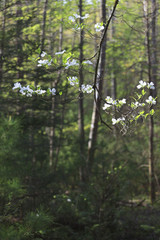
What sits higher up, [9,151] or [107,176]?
[9,151]

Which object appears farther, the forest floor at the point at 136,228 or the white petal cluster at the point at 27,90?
the forest floor at the point at 136,228

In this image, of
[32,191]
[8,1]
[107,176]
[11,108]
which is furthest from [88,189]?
[8,1]

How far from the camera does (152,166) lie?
21.3ft

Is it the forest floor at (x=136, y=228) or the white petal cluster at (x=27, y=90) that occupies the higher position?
the white petal cluster at (x=27, y=90)

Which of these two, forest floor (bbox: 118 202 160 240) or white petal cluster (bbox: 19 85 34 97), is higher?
white petal cluster (bbox: 19 85 34 97)

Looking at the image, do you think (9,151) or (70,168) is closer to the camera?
(9,151)

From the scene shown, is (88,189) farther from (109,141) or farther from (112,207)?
(109,141)

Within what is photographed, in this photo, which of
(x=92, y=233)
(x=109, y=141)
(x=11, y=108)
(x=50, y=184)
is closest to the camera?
(x=92, y=233)

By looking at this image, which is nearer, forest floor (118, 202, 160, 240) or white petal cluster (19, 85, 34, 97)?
white petal cluster (19, 85, 34, 97)

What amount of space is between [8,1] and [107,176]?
3.92 meters

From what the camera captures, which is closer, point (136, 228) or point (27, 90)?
point (27, 90)

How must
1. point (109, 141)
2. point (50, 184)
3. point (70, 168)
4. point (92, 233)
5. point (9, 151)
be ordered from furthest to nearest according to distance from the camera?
1. point (109, 141)
2. point (70, 168)
3. point (50, 184)
4. point (92, 233)
5. point (9, 151)

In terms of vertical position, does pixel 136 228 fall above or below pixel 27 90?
below

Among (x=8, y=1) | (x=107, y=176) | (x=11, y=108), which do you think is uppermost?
(x=8, y=1)
